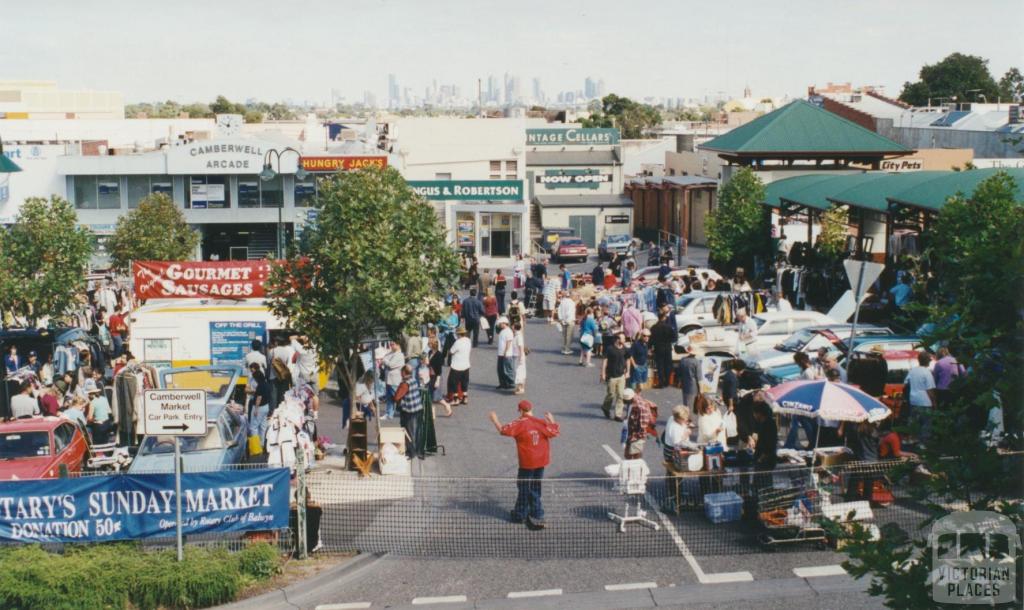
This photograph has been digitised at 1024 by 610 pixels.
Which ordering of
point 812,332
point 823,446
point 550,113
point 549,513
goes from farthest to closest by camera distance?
point 550,113, point 812,332, point 823,446, point 549,513

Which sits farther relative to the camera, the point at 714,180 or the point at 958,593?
the point at 714,180

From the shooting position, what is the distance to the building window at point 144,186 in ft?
166

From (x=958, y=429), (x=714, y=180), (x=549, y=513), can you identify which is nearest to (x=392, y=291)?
(x=549, y=513)

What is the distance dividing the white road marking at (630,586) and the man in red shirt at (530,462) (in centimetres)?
175

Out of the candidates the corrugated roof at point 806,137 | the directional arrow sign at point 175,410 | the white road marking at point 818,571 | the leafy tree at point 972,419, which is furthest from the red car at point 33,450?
the corrugated roof at point 806,137

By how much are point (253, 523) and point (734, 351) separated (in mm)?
13829

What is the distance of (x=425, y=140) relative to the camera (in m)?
60.2

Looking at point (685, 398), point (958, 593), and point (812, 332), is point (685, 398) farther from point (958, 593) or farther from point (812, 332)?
point (958, 593)

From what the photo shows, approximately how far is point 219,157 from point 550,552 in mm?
41063

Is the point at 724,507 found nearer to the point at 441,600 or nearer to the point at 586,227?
the point at 441,600

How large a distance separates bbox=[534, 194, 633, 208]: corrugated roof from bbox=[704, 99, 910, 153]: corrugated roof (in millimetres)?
15821

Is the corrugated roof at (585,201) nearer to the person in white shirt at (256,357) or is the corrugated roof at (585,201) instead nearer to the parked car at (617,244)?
the parked car at (617,244)

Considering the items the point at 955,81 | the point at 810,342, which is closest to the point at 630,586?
the point at 810,342

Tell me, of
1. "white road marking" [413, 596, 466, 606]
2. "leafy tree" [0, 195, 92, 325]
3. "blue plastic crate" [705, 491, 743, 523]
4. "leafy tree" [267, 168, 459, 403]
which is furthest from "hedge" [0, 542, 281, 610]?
"leafy tree" [0, 195, 92, 325]
